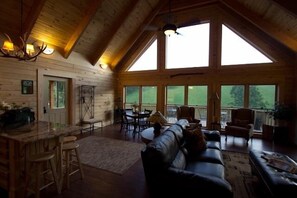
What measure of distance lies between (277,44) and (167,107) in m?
4.52

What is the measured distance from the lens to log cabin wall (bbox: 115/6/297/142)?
211 inches

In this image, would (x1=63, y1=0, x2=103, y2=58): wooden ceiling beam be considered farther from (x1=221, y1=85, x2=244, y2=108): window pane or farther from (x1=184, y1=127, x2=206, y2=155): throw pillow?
(x1=221, y1=85, x2=244, y2=108): window pane

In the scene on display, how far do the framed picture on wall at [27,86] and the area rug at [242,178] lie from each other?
5.23 metres

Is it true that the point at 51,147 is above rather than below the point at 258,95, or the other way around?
below

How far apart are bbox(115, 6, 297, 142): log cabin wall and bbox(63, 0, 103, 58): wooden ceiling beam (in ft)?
9.74

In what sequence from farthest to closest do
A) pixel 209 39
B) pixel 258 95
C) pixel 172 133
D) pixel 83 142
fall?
pixel 209 39
pixel 258 95
pixel 83 142
pixel 172 133

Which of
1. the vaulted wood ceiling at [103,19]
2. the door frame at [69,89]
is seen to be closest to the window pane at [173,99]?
the vaulted wood ceiling at [103,19]

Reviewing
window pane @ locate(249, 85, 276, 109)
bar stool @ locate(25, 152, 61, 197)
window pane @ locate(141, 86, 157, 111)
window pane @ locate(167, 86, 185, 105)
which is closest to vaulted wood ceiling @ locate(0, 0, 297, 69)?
window pane @ locate(249, 85, 276, 109)

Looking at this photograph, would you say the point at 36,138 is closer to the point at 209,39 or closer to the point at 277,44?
the point at 209,39

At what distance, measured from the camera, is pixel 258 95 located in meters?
5.84

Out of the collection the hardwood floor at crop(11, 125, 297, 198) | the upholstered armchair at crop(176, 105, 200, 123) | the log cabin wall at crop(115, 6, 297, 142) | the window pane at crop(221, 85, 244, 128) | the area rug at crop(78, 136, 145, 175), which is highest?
the log cabin wall at crop(115, 6, 297, 142)

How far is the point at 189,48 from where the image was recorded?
22.6ft

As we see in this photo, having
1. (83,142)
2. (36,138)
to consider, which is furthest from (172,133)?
(83,142)

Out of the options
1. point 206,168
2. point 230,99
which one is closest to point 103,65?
point 230,99
